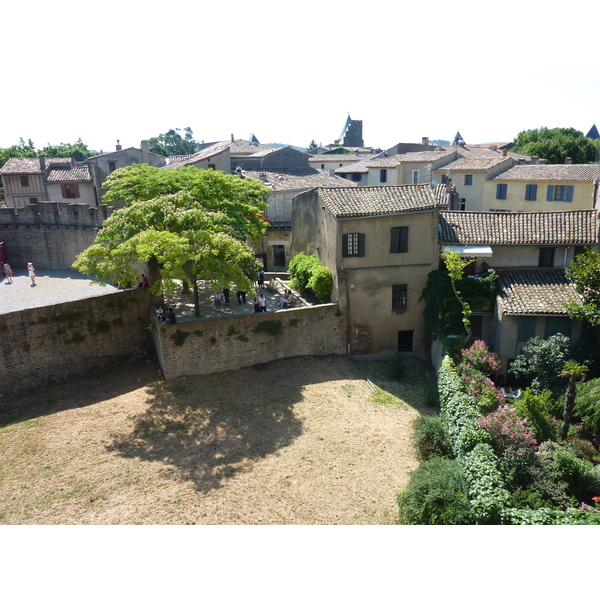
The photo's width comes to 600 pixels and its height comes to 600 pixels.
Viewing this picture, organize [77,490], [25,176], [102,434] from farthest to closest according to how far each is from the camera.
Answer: [25,176]
[102,434]
[77,490]

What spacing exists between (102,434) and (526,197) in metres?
35.1

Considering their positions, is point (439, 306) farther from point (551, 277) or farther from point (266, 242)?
point (266, 242)

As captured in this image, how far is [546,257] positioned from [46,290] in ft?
84.3

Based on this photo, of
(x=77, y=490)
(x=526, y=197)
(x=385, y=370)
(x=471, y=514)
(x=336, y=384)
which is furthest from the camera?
(x=526, y=197)

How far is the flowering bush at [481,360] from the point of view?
19719mm

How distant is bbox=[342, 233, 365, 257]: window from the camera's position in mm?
22844

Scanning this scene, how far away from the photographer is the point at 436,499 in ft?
42.5

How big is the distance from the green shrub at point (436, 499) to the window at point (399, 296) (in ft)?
36.0

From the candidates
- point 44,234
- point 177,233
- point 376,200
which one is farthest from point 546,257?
point 44,234

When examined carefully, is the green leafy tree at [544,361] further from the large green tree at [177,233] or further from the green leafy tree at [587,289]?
the large green tree at [177,233]

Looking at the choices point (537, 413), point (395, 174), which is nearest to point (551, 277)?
point (537, 413)

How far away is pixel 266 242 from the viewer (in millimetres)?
34969

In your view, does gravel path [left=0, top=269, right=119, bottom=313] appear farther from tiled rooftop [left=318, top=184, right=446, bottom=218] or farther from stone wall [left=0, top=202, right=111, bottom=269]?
tiled rooftop [left=318, top=184, right=446, bottom=218]

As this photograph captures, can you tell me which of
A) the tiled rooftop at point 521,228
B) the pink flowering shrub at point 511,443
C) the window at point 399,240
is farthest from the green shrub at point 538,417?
the window at point 399,240
